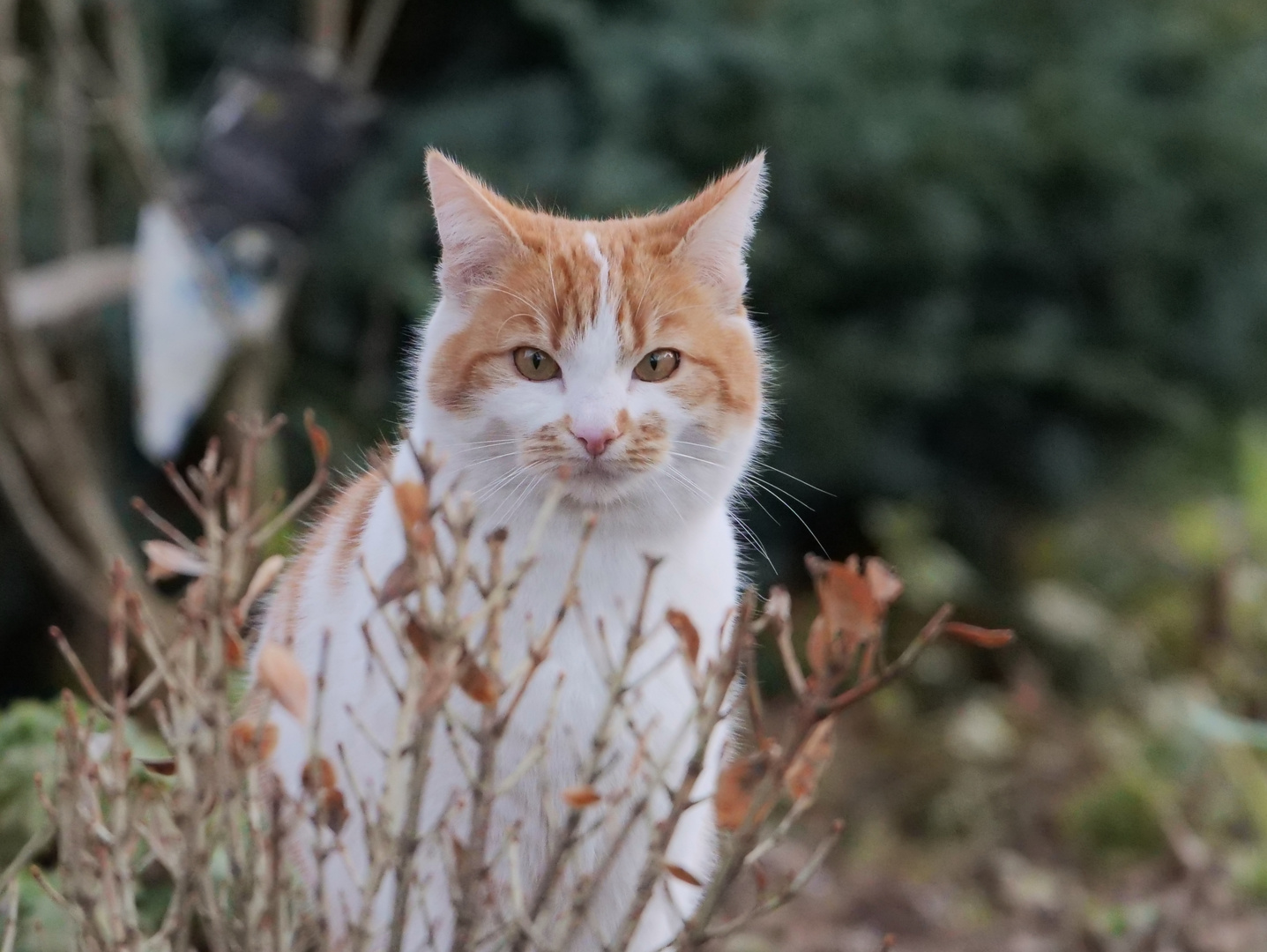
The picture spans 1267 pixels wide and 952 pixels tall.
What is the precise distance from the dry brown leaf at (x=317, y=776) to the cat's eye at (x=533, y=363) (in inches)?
19.6

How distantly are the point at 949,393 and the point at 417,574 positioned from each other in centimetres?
342

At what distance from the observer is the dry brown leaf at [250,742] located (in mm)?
1168

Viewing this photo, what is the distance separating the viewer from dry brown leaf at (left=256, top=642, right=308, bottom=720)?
1048 millimetres

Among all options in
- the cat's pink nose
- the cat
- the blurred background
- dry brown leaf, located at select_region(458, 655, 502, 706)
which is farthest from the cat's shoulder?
the blurred background

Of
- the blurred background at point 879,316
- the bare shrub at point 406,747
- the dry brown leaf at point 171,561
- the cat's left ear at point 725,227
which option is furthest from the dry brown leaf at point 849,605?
the blurred background at point 879,316

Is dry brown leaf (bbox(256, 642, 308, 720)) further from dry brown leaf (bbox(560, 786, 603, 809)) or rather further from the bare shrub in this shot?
dry brown leaf (bbox(560, 786, 603, 809))

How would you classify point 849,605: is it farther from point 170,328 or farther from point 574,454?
point 170,328

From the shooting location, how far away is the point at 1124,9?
437 centimetres

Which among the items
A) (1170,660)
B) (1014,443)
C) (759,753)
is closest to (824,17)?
(1014,443)

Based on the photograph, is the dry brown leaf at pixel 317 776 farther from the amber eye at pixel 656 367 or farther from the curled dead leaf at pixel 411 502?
the amber eye at pixel 656 367

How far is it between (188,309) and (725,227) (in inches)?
78.3

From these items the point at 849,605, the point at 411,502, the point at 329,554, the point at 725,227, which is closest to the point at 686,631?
the point at 849,605

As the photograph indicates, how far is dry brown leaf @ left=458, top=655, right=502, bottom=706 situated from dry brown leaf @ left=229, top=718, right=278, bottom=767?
194 mm

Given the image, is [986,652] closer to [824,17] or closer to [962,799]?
[962,799]
